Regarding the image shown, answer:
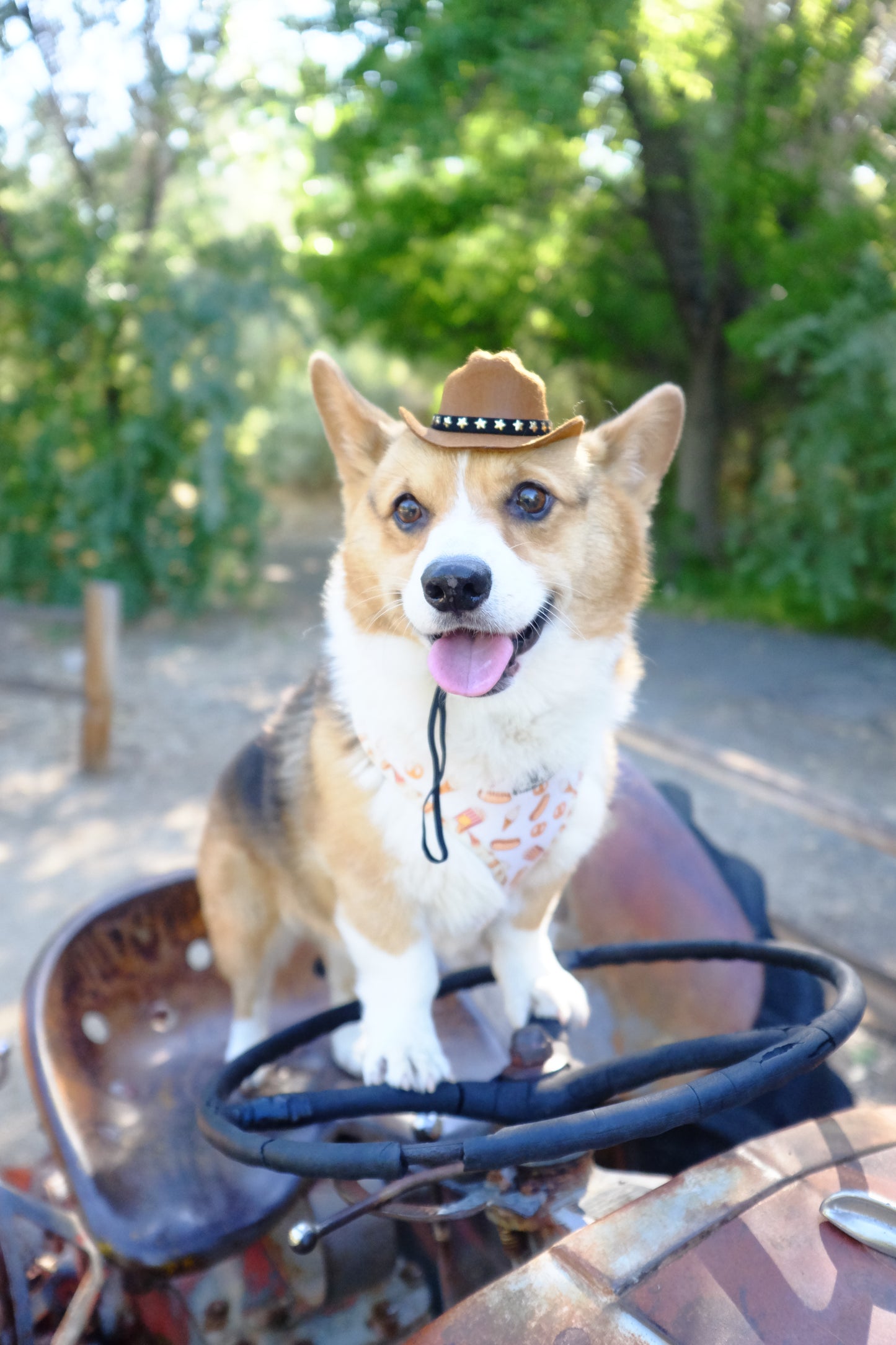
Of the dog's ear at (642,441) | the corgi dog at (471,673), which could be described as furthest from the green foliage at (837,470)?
the corgi dog at (471,673)

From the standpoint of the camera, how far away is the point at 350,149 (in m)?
7.09

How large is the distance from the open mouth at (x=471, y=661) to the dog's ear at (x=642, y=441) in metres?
0.41

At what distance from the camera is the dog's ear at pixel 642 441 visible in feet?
5.42

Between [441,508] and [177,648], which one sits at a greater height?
[441,508]

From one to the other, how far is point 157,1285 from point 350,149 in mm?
7357

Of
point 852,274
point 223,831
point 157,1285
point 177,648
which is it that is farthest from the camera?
point 177,648

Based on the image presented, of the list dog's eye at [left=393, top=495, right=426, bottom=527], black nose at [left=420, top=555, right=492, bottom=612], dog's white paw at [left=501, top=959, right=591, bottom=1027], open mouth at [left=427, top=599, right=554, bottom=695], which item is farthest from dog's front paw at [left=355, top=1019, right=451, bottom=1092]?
dog's eye at [left=393, top=495, right=426, bottom=527]

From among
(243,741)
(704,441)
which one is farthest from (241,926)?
(704,441)

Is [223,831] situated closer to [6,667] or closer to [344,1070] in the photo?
[344,1070]

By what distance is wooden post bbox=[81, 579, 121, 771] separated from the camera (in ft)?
16.6

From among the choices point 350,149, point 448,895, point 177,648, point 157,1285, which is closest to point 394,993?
point 448,895

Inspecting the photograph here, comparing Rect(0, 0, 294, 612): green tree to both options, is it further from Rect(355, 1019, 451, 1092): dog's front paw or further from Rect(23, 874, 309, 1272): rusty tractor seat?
Rect(355, 1019, 451, 1092): dog's front paw

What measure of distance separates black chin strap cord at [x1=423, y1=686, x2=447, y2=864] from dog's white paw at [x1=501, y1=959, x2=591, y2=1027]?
1.03 ft

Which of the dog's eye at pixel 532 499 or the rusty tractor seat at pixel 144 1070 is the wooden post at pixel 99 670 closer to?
the rusty tractor seat at pixel 144 1070
